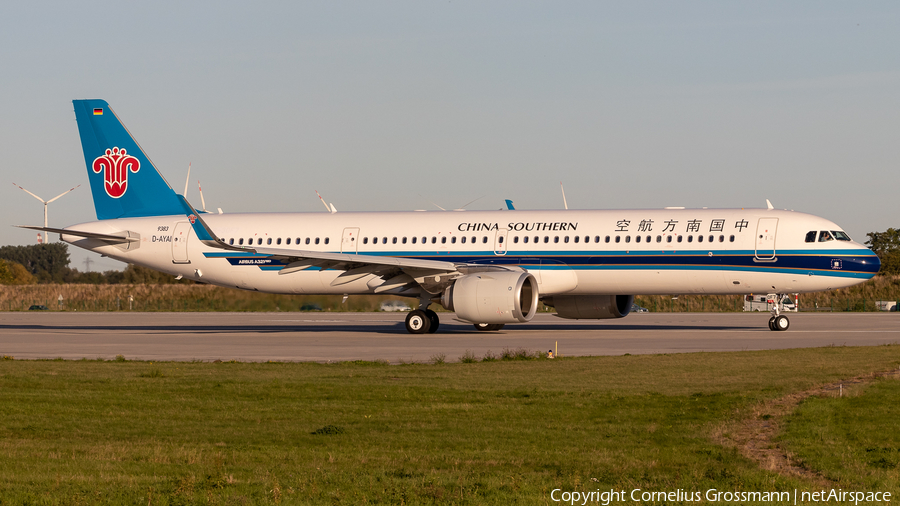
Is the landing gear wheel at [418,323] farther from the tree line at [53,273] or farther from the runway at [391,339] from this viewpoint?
the tree line at [53,273]

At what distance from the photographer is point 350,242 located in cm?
3575

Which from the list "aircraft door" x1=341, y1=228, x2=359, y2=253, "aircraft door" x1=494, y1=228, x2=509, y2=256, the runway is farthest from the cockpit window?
"aircraft door" x1=341, y1=228, x2=359, y2=253

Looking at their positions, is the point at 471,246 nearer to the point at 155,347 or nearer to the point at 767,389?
the point at 155,347

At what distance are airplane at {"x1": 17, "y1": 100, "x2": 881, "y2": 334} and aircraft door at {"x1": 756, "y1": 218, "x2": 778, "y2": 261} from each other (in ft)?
0.11

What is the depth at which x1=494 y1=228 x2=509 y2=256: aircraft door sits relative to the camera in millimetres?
33594

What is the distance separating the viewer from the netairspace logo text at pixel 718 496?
788 centimetres

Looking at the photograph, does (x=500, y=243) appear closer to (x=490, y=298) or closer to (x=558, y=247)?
(x=558, y=247)

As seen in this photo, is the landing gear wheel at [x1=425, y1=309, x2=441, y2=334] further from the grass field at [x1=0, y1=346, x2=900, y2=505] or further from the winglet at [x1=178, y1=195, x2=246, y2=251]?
the grass field at [x1=0, y1=346, x2=900, y2=505]

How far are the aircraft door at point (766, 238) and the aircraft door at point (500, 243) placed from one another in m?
8.62

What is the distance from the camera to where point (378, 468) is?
9.38 metres

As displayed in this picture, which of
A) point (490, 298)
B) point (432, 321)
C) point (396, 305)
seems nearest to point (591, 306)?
point (432, 321)

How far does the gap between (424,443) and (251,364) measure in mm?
10578

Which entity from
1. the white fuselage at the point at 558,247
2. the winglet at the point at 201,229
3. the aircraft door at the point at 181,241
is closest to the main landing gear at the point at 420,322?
the white fuselage at the point at 558,247

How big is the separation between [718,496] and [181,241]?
3178 cm
